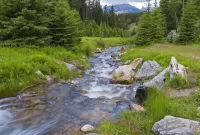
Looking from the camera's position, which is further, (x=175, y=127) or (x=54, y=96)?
(x=54, y=96)

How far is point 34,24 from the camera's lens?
18703 mm

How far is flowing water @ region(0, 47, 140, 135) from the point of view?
335 inches

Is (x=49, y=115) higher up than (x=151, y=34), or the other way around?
(x=151, y=34)

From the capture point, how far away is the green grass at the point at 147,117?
7594 mm

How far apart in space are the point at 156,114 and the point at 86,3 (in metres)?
84.3

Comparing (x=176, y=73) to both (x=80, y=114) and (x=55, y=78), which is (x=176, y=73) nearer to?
(x=80, y=114)

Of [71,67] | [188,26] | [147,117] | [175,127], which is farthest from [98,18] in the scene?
[175,127]

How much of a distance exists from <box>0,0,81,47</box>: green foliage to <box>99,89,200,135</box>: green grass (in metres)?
12.1

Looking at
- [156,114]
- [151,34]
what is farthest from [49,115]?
[151,34]

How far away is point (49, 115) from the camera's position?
31.5 feet

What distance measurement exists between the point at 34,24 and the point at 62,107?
34.0ft

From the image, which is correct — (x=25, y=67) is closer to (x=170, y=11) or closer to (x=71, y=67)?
(x=71, y=67)

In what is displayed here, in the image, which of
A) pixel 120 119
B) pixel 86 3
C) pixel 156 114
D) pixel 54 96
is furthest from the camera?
pixel 86 3

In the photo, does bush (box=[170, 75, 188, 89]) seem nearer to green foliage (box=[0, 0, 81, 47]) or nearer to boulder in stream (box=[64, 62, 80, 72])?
boulder in stream (box=[64, 62, 80, 72])
